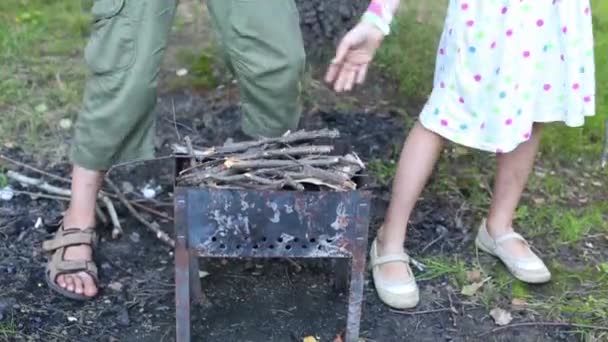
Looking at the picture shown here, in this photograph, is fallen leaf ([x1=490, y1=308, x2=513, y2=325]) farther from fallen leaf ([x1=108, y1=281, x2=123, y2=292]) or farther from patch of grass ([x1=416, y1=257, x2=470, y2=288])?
fallen leaf ([x1=108, y1=281, x2=123, y2=292])

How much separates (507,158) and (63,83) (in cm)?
246

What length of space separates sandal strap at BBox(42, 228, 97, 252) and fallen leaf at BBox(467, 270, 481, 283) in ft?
4.65

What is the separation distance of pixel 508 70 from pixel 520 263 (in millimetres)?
832

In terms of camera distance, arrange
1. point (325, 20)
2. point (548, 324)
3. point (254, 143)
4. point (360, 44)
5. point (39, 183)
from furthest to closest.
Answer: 1. point (325, 20)
2. point (39, 183)
3. point (548, 324)
4. point (254, 143)
5. point (360, 44)

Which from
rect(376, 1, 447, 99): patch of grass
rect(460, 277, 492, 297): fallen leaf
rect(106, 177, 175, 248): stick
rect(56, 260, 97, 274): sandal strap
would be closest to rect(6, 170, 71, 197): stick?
rect(106, 177, 175, 248): stick

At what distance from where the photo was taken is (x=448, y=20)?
314cm

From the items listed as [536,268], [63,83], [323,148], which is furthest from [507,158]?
[63,83]

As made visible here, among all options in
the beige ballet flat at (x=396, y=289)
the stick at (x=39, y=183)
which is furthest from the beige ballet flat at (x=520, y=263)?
the stick at (x=39, y=183)

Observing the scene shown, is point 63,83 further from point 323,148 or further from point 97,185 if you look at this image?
point 323,148

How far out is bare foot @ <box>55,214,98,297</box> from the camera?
3234mm

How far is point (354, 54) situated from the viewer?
2.73 metres

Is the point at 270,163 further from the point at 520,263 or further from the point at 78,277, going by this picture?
the point at 520,263

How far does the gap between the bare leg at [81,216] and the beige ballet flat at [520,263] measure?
1.52 meters

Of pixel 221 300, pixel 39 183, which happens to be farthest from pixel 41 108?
pixel 221 300
